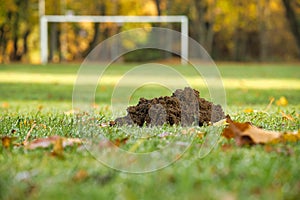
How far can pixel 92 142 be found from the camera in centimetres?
325

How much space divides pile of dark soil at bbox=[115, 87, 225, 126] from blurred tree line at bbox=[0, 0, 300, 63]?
95.2ft

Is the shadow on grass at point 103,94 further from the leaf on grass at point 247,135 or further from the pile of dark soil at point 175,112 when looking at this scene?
the leaf on grass at point 247,135

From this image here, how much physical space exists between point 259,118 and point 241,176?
93.5 inches

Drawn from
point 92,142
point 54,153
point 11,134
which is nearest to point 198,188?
point 54,153

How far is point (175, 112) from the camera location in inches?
169

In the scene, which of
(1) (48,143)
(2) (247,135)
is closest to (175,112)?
(2) (247,135)

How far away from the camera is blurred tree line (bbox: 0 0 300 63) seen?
113 ft

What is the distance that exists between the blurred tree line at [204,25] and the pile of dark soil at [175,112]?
29002 millimetres

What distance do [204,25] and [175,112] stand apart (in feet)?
99.5

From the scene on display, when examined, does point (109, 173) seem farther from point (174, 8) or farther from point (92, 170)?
point (174, 8)

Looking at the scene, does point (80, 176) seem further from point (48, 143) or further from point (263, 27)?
point (263, 27)

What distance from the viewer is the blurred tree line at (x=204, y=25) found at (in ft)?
113

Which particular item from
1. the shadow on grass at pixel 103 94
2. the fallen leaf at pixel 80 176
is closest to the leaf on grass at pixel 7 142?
the fallen leaf at pixel 80 176

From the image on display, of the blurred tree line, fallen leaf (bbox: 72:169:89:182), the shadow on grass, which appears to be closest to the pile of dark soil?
fallen leaf (bbox: 72:169:89:182)
